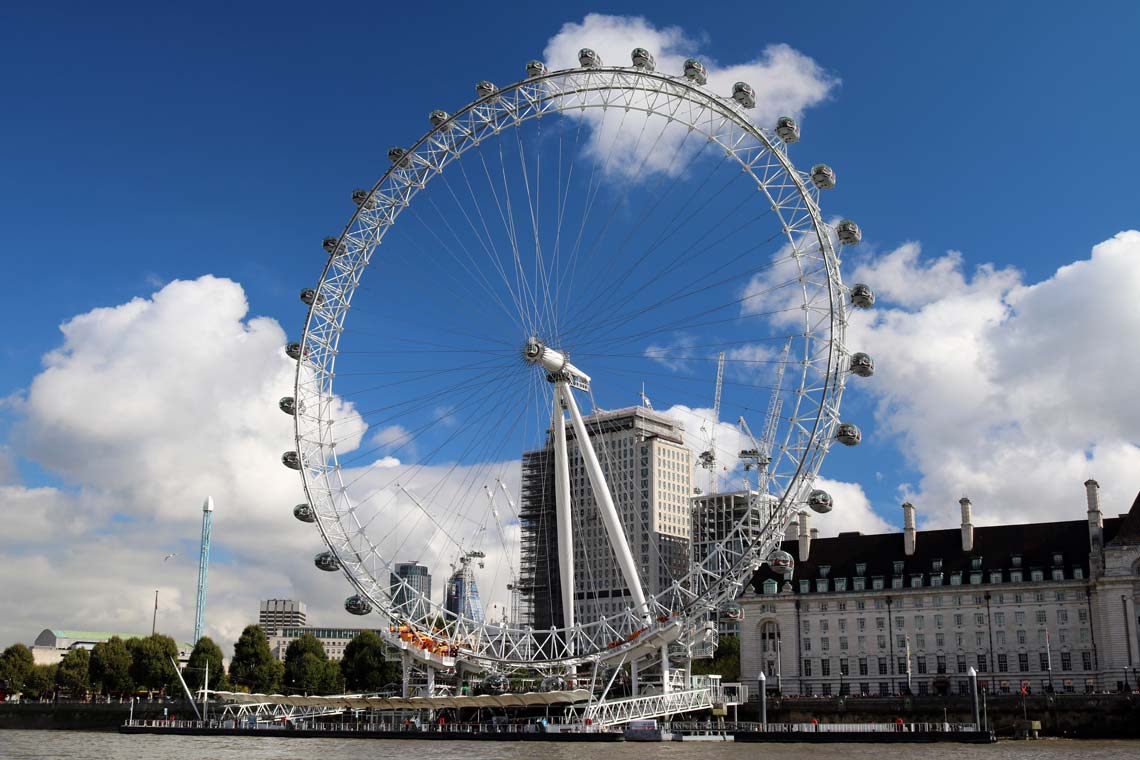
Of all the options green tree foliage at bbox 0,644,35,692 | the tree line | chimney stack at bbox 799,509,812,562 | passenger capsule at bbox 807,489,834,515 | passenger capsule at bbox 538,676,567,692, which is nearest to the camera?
passenger capsule at bbox 807,489,834,515

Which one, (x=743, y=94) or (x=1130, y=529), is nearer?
(x=743, y=94)

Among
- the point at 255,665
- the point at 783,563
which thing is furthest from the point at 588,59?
the point at 255,665

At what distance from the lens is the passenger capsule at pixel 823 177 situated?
7081cm

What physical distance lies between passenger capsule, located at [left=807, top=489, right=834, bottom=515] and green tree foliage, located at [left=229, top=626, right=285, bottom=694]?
8535 cm

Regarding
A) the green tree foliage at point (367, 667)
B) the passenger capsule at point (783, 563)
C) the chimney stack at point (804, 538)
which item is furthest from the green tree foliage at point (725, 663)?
the passenger capsule at point (783, 563)

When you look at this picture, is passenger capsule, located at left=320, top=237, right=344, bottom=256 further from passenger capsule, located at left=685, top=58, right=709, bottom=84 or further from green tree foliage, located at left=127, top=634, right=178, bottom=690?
green tree foliage, located at left=127, top=634, right=178, bottom=690

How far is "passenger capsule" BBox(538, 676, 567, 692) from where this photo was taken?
8131 cm

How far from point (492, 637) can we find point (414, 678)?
778cm

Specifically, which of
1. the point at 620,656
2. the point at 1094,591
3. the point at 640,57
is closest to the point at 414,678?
the point at 620,656

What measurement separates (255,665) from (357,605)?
57.4m

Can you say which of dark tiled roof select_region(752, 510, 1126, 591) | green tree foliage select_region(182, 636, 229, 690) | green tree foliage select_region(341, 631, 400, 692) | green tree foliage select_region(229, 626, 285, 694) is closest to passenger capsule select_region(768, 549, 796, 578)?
dark tiled roof select_region(752, 510, 1126, 591)

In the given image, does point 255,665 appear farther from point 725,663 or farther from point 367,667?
point 725,663

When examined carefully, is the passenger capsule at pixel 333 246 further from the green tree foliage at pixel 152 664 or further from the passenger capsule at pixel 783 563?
the green tree foliage at pixel 152 664

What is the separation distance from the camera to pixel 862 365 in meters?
70.8
